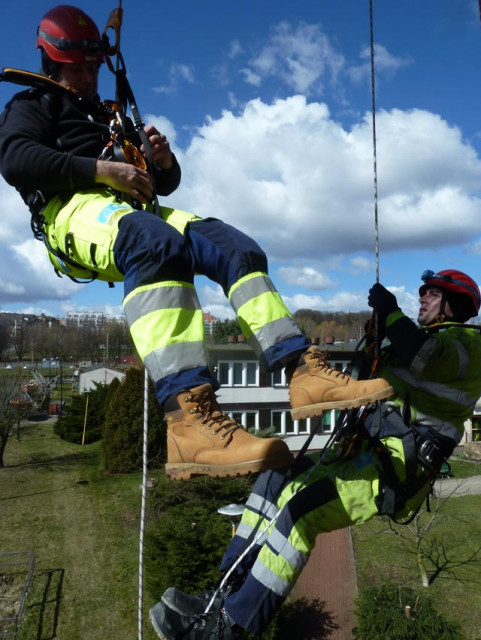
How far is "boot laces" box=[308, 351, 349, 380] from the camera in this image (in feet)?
8.17


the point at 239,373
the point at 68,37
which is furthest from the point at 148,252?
the point at 239,373

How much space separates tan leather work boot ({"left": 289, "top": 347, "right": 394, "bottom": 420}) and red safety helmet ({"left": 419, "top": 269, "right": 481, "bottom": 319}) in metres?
1.47

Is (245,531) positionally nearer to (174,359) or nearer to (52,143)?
(174,359)

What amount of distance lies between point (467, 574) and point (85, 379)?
3025 cm

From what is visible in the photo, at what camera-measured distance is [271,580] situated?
292cm

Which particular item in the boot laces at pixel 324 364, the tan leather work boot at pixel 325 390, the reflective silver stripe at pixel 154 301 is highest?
the reflective silver stripe at pixel 154 301

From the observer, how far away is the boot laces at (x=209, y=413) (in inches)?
93.0

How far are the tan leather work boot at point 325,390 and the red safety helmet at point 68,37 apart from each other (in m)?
2.11

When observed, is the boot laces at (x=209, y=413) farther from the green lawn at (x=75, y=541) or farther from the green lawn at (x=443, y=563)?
the green lawn at (x=75, y=541)

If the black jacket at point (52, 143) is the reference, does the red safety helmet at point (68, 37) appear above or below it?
Result: above

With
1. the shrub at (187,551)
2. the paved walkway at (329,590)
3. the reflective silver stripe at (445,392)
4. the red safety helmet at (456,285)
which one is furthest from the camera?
the paved walkway at (329,590)

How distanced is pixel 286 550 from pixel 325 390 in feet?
3.59

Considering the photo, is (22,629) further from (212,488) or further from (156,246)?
(156,246)

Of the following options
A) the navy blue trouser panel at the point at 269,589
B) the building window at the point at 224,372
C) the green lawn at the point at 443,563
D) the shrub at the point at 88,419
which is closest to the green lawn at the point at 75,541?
the shrub at the point at 88,419
